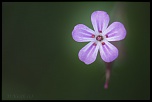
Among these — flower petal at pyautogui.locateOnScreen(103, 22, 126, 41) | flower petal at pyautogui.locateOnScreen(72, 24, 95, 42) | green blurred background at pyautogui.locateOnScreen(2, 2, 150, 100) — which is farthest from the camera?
green blurred background at pyautogui.locateOnScreen(2, 2, 150, 100)

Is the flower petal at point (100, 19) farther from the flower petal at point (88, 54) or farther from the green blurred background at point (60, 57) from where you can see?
the green blurred background at point (60, 57)

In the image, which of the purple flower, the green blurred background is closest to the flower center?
the purple flower

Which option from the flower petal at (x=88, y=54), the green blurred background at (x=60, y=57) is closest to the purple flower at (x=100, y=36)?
the flower petal at (x=88, y=54)

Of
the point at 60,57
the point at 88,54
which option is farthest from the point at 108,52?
the point at 60,57

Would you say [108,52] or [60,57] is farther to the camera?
[60,57]

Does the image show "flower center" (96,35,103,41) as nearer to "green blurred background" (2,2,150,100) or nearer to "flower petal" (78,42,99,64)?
"flower petal" (78,42,99,64)

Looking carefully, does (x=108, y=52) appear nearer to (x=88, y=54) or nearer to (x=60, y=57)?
(x=88, y=54)

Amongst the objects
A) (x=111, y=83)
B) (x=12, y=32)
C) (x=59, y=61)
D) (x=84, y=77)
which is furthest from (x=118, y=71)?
(x=12, y=32)

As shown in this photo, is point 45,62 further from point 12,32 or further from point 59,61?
point 12,32
